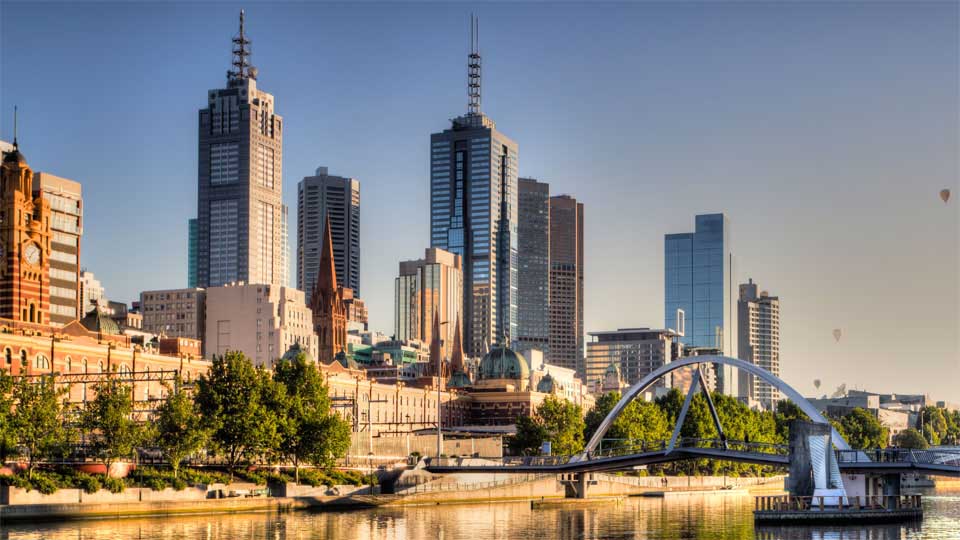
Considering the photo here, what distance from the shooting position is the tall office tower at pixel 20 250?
598 ft

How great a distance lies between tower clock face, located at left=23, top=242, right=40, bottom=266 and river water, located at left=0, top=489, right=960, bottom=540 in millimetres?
77894

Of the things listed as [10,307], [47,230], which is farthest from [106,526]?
[47,230]

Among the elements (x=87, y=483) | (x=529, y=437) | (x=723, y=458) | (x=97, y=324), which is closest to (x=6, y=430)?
(x=87, y=483)

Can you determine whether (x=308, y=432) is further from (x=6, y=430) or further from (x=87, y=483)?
(x=6, y=430)

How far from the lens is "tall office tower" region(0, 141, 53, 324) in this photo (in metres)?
182

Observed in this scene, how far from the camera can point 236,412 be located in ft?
429

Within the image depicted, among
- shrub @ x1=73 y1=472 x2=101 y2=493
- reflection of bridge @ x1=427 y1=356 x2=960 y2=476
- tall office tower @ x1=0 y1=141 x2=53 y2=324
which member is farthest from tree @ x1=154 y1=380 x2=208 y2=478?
tall office tower @ x1=0 y1=141 x2=53 y2=324

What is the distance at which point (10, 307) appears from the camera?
595 ft

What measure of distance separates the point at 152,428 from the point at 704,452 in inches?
1864

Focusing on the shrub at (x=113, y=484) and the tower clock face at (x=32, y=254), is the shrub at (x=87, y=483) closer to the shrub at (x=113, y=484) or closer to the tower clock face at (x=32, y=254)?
the shrub at (x=113, y=484)

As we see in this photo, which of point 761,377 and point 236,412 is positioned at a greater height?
point 761,377

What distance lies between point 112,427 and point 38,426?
320 inches

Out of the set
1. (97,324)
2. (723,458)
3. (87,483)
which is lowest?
(87,483)

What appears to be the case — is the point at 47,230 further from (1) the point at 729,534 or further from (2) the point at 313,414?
(1) the point at 729,534
